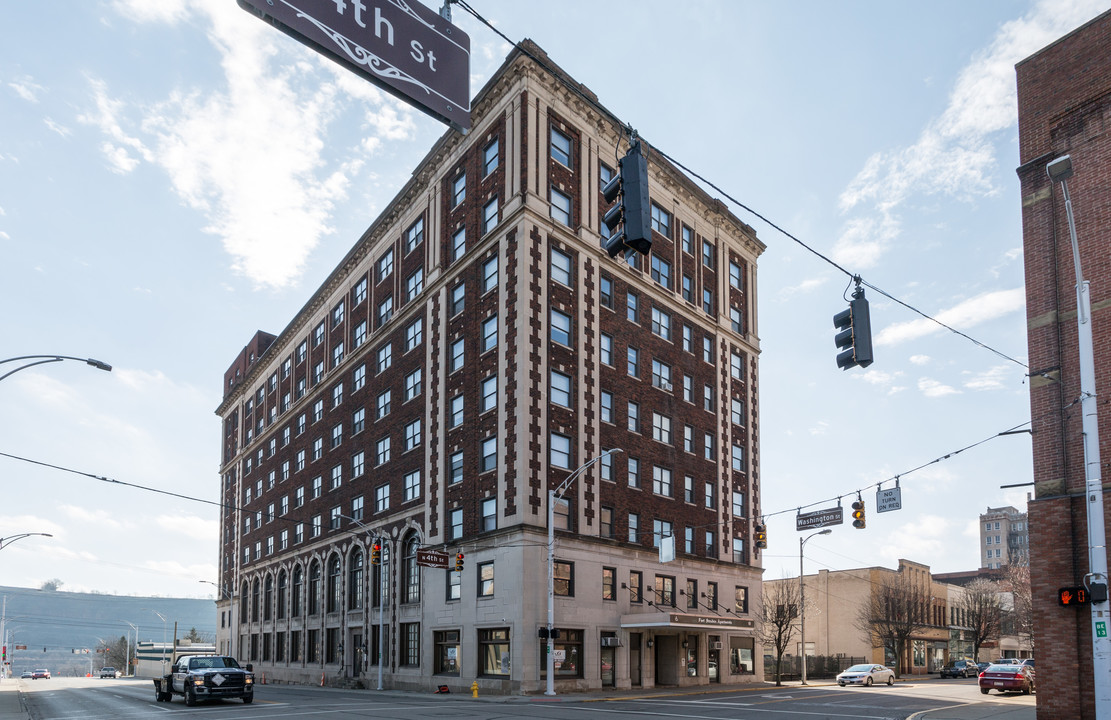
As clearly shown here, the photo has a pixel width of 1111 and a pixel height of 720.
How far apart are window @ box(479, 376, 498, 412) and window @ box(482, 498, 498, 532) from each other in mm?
4633

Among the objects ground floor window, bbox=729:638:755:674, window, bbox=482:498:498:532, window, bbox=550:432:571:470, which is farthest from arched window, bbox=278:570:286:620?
window, bbox=550:432:571:470

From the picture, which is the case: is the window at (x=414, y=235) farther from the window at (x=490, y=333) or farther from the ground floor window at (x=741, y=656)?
the ground floor window at (x=741, y=656)

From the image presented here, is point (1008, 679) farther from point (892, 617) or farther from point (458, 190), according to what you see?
point (458, 190)

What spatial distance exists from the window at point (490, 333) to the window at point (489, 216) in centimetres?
493

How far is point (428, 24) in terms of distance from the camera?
10445mm

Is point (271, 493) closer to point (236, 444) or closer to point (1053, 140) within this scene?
point (236, 444)

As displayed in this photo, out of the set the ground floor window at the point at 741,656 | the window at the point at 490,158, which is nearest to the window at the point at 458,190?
the window at the point at 490,158

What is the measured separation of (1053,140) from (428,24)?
2090cm

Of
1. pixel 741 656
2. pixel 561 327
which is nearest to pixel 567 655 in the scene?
pixel 561 327

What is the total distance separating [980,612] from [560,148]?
2814 inches

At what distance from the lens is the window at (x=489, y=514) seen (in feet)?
144

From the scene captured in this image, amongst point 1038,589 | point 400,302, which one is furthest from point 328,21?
point 400,302

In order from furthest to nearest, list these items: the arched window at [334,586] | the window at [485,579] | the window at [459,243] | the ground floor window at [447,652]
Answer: the arched window at [334,586] < the window at [459,243] < the ground floor window at [447,652] < the window at [485,579]

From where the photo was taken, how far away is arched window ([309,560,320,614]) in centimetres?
6599
